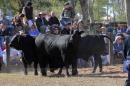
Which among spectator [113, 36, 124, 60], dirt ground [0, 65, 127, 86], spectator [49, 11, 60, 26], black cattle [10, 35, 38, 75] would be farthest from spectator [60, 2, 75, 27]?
dirt ground [0, 65, 127, 86]

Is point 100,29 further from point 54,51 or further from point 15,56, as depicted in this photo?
point 54,51

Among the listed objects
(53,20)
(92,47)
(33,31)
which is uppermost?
(53,20)

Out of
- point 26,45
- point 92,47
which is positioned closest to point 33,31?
point 26,45

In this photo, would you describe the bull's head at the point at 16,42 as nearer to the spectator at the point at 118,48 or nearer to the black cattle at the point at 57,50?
the black cattle at the point at 57,50

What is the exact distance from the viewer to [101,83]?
15789mm

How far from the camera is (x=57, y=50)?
18.5 m

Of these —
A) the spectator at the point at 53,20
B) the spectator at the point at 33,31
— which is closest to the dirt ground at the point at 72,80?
the spectator at the point at 33,31

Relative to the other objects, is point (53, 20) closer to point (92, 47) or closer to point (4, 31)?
point (4, 31)

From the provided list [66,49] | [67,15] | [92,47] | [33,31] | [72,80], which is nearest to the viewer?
[72,80]

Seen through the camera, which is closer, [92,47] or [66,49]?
[66,49]

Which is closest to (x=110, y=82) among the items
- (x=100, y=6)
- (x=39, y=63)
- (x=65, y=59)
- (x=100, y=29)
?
(x=65, y=59)

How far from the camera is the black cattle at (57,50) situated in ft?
59.0

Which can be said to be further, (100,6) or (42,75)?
(100,6)

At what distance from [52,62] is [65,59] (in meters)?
1.21
